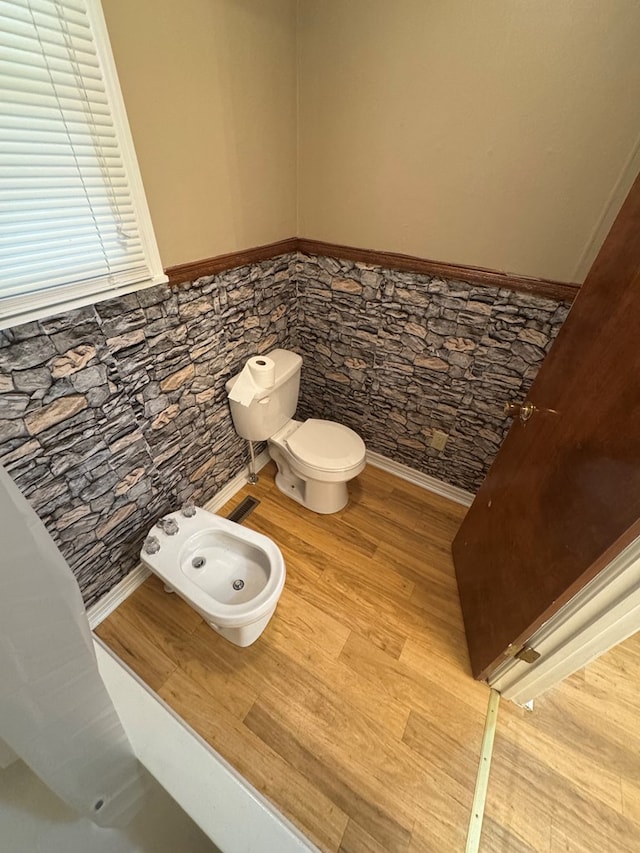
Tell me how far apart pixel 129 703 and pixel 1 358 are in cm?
112

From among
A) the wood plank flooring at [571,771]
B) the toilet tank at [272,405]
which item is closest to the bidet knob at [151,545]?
the toilet tank at [272,405]

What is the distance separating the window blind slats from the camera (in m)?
0.71

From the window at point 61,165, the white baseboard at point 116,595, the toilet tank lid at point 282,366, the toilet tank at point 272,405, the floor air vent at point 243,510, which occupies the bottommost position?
the floor air vent at point 243,510

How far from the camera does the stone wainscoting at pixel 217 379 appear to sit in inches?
38.3

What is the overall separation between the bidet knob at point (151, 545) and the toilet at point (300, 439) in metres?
0.58

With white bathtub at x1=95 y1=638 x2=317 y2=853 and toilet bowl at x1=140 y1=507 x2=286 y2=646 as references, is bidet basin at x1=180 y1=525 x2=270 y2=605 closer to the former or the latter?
toilet bowl at x1=140 y1=507 x2=286 y2=646

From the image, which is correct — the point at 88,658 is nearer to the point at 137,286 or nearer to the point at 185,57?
the point at 137,286

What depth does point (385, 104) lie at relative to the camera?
123 centimetres

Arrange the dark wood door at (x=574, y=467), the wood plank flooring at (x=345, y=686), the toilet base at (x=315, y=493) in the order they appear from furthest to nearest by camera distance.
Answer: the toilet base at (x=315, y=493) → the wood plank flooring at (x=345, y=686) → the dark wood door at (x=574, y=467)

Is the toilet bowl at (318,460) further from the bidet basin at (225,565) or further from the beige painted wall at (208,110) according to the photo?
the beige painted wall at (208,110)

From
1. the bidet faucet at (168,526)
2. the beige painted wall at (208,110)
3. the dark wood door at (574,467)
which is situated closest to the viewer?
the dark wood door at (574,467)

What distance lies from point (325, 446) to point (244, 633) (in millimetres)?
826

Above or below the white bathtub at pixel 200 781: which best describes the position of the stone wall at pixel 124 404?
above

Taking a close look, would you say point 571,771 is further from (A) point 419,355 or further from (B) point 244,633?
(A) point 419,355
